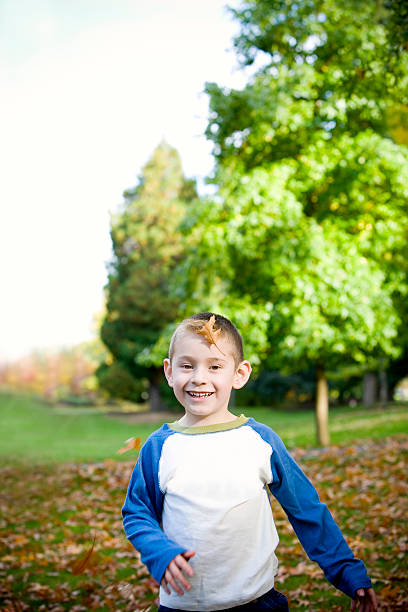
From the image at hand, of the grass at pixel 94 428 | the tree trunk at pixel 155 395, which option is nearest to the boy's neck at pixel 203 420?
the grass at pixel 94 428

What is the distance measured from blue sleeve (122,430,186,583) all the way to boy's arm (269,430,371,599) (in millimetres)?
430

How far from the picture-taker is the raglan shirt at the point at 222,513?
6.13ft

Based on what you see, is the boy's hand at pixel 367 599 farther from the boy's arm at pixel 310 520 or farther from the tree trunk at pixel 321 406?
the tree trunk at pixel 321 406

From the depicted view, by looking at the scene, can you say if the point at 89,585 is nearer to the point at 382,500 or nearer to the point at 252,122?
the point at 382,500

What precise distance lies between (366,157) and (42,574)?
799cm

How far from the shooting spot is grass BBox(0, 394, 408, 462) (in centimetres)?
1487

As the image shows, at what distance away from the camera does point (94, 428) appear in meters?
25.2

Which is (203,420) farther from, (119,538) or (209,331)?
(119,538)

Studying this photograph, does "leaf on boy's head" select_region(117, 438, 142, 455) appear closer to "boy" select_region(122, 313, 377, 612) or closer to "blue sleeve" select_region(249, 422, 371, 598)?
"boy" select_region(122, 313, 377, 612)

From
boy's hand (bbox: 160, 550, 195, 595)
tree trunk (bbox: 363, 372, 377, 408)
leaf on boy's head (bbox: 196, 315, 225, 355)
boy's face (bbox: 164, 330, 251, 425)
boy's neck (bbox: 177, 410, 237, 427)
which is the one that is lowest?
tree trunk (bbox: 363, 372, 377, 408)

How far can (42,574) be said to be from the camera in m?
5.71

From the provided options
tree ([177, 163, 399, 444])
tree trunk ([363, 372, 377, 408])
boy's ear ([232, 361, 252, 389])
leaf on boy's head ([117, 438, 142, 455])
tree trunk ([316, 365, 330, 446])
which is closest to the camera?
boy's ear ([232, 361, 252, 389])

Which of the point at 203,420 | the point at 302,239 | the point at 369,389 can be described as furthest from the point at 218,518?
the point at 369,389

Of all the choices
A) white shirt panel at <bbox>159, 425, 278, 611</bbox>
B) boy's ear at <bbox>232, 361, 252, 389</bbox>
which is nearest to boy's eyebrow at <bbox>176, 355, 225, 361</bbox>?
boy's ear at <bbox>232, 361, 252, 389</bbox>
